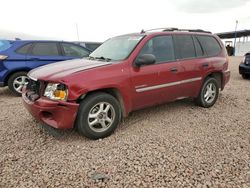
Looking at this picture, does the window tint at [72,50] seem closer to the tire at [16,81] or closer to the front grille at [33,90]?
the tire at [16,81]

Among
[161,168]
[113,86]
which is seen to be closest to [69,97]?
[113,86]

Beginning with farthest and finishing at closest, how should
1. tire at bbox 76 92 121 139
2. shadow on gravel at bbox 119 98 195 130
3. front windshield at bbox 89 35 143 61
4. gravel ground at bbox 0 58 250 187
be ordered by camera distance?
shadow on gravel at bbox 119 98 195 130, front windshield at bbox 89 35 143 61, tire at bbox 76 92 121 139, gravel ground at bbox 0 58 250 187

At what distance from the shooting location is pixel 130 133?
3691 mm

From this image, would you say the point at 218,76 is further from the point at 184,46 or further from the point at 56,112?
the point at 56,112

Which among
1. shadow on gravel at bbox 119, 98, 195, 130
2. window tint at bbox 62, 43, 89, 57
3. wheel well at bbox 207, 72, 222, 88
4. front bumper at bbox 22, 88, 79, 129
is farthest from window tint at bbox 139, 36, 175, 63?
window tint at bbox 62, 43, 89, 57

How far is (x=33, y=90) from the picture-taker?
360cm

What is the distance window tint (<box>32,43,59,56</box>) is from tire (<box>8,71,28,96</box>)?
29.0 inches

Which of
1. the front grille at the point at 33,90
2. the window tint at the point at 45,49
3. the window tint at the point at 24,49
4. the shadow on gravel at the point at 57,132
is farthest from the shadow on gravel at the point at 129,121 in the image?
the window tint at the point at 45,49

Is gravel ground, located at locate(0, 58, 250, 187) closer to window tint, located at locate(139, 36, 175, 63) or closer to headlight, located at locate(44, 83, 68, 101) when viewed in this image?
headlight, located at locate(44, 83, 68, 101)

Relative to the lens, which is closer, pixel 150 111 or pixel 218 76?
pixel 150 111

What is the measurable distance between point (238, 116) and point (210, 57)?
137 cm

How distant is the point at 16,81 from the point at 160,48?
4.07 metres

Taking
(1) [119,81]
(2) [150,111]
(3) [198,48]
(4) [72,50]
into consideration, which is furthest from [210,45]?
(4) [72,50]

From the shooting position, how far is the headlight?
311 cm
